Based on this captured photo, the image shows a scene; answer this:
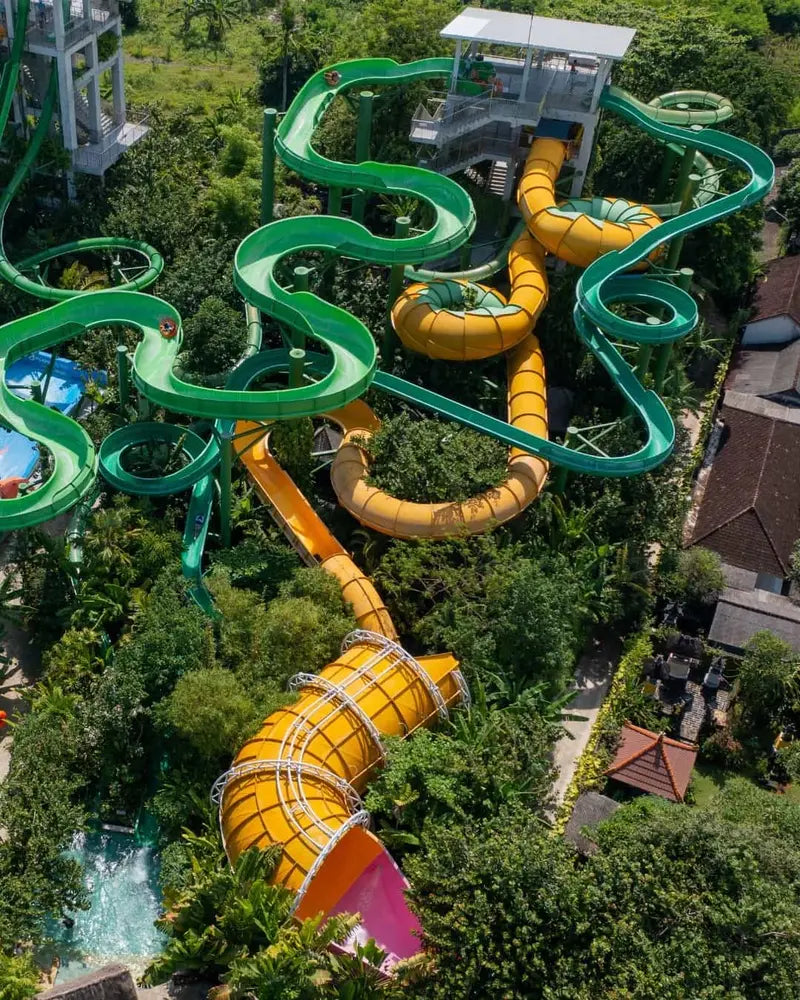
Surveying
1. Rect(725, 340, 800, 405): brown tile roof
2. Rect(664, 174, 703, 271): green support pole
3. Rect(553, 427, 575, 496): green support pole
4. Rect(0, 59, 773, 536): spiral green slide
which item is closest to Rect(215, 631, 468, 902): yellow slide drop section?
Rect(0, 59, 773, 536): spiral green slide

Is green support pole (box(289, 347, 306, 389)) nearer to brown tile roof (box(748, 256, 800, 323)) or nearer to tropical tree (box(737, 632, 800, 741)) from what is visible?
tropical tree (box(737, 632, 800, 741))

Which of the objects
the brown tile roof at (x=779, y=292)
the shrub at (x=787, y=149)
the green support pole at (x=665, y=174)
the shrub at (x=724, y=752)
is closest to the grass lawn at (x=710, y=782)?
the shrub at (x=724, y=752)

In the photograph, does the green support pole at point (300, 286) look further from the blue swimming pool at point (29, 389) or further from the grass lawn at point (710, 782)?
the grass lawn at point (710, 782)

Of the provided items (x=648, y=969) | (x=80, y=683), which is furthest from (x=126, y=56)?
(x=648, y=969)

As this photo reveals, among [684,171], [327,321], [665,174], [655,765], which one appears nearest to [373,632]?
[655,765]

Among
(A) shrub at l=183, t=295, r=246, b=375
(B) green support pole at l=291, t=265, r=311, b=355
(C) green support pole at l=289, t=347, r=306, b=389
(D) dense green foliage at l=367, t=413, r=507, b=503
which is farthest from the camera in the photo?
(A) shrub at l=183, t=295, r=246, b=375

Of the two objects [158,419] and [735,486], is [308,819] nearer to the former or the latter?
[158,419]

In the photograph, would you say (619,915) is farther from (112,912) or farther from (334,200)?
(334,200)

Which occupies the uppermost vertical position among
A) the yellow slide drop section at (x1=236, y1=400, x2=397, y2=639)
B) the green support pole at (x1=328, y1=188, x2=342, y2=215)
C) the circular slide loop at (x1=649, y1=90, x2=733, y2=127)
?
the circular slide loop at (x1=649, y1=90, x2=733, y2=127)
